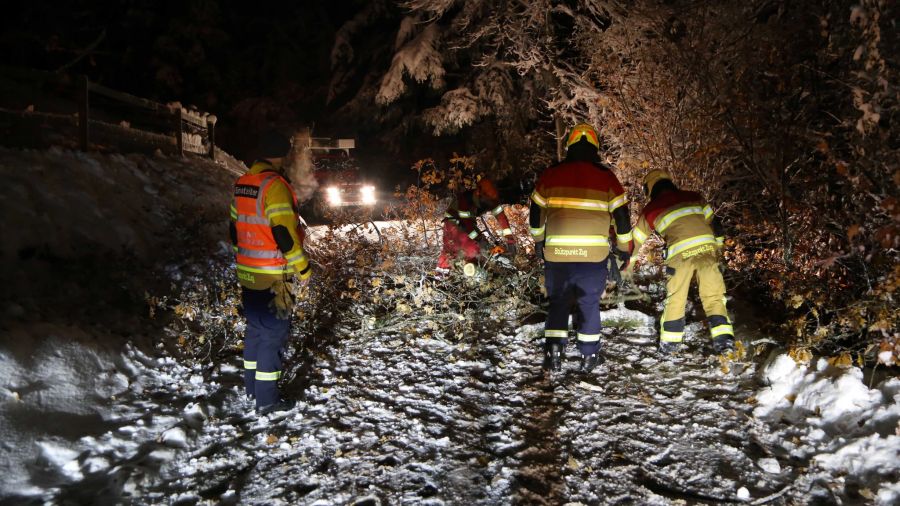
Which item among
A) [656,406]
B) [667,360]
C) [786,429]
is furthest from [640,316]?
[786,429]

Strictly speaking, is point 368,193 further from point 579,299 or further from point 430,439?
point 430,439

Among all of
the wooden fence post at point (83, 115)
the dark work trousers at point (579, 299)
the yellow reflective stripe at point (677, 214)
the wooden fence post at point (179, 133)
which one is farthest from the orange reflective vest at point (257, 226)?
the wooden fence post at point (179, 133)

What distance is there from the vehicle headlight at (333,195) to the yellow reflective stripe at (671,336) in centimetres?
953

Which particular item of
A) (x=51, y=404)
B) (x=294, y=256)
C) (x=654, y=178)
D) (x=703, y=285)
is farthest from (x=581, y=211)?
(x=51, y=404)

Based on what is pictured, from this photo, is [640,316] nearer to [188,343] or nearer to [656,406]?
[656,406]

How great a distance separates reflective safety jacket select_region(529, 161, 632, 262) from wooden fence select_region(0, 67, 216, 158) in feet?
23.6

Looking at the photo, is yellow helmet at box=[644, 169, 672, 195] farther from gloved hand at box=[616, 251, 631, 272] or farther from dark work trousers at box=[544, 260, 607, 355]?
dark work trousers at box=[544, 260, 607, 355]

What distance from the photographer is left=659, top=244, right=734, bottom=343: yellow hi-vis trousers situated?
4031mm

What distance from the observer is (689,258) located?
4.07 m

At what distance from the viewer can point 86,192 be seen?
21.4 feet

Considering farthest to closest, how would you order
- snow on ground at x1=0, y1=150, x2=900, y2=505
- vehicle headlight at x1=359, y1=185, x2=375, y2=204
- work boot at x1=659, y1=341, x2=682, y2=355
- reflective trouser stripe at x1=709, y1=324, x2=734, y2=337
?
vehicle headlight at x1=359, y1=185, x2=375, y2=204
work boot at x1=659, y1=341, x2=682, y2=355
reflective trouser stripe at x1=709, y1=324, x2=734, y2=337
snow on ground at x1=0, y1=150, x2=900, y2=505

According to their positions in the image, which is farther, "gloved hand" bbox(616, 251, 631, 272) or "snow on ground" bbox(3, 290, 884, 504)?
"gloved hand" bbox(616, 251, 631, 272)

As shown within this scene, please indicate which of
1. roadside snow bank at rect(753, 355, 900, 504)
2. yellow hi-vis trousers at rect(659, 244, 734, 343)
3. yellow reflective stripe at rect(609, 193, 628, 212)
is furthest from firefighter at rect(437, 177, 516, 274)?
roadside snow bank at rect(753, 355, 900, 504)

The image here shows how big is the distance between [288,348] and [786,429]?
390 cm
